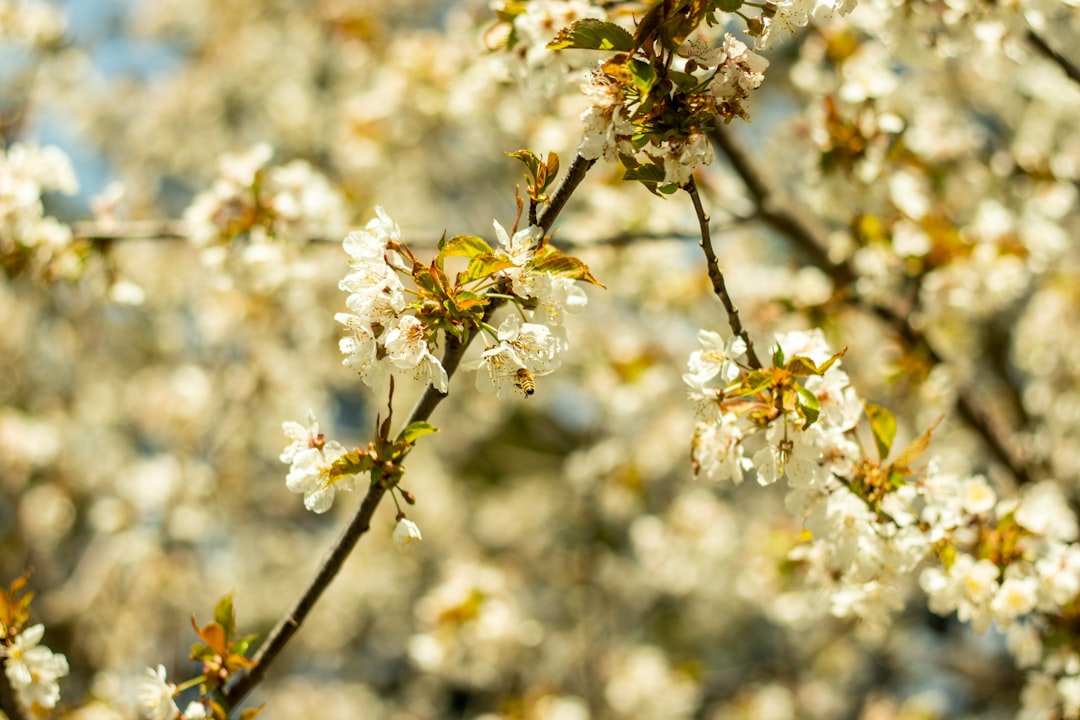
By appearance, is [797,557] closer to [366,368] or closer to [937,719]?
[366,368]

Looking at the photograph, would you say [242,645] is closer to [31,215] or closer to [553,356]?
[553,356]

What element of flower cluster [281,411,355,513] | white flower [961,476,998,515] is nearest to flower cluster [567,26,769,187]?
flower cluster [281,411,355,513]

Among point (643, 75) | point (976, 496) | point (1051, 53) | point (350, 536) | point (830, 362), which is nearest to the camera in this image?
point (643, 75)

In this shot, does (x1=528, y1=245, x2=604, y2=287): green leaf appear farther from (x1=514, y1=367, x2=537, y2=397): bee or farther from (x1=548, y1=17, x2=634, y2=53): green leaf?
(x1=548, y1=17, x2=634, y2=53): green leaf

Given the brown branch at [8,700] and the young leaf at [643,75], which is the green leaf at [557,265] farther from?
the brown branch at [8,700]

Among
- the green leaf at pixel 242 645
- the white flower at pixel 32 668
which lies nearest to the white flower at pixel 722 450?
the green leaf at pixel 242 645

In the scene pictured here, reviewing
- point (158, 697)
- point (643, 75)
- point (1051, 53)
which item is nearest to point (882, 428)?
point (643, 75)
